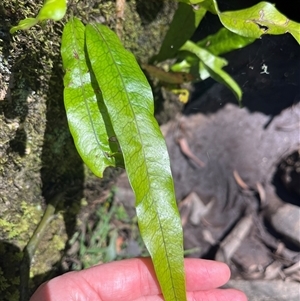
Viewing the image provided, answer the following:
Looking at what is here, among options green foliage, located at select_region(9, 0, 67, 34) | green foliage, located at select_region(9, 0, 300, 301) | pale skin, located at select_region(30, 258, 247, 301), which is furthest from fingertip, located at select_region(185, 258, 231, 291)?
green foliage, located at select_region(9, 0, 67, 34)

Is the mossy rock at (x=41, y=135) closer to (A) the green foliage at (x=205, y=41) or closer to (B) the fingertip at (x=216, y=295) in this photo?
(A) the green foliage at (x=205, y=41)

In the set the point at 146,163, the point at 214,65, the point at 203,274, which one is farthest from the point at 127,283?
the point at 214,65

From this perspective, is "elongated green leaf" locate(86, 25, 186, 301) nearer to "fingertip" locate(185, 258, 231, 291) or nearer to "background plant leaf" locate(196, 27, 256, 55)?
"fingertip" locate(185, 258, 231, 291)

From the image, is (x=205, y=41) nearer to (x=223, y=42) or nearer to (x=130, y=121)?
(x=223, y=42)

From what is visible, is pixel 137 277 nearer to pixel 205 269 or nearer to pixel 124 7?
pixel 205 269

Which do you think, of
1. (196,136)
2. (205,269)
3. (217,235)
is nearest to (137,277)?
(205,269)

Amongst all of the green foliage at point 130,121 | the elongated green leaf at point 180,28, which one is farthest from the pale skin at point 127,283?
the elongated green leaf at point 180,28

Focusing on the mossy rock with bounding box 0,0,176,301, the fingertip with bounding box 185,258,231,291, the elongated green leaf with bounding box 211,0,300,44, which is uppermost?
the elongated green leaf with bounding box 211,0,300,44
